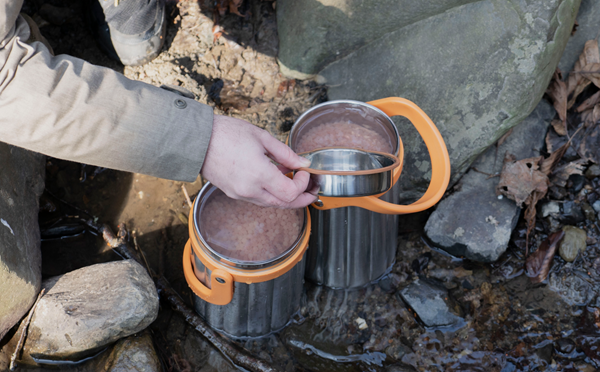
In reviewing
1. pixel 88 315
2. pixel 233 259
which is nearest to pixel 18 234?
pixel 88 315

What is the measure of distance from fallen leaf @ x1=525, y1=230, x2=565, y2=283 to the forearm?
188 cm

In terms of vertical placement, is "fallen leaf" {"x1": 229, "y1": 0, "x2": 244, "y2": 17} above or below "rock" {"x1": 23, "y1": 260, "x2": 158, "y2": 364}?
above

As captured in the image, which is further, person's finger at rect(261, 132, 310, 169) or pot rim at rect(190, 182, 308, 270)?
pot rim at rect(190, 182, 308, 270)

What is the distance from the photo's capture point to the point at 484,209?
7.90 ft

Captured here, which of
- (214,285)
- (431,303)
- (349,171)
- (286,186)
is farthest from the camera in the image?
(431,303)

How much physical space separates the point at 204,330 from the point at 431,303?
1.15 metres

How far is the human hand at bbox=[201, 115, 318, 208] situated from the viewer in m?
1.46

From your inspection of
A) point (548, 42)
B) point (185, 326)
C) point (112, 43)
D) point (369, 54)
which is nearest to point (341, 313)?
point (185, 326)

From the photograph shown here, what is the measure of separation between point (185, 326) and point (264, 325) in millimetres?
411

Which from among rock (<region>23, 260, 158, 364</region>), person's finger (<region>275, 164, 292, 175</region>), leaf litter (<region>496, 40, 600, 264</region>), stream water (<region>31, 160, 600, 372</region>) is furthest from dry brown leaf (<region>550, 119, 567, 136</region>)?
rock (<region>23, 260, 158, 364</region>)

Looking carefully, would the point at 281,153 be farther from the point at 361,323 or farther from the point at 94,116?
the point at 361,323

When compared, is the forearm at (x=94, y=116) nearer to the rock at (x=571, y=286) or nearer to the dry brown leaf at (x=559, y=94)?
the rock at (x=571, y=286)

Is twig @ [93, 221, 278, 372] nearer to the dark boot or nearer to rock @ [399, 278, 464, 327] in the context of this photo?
rock @ [399, 278, 464, 327]

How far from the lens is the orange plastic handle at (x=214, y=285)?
1.73 meters
